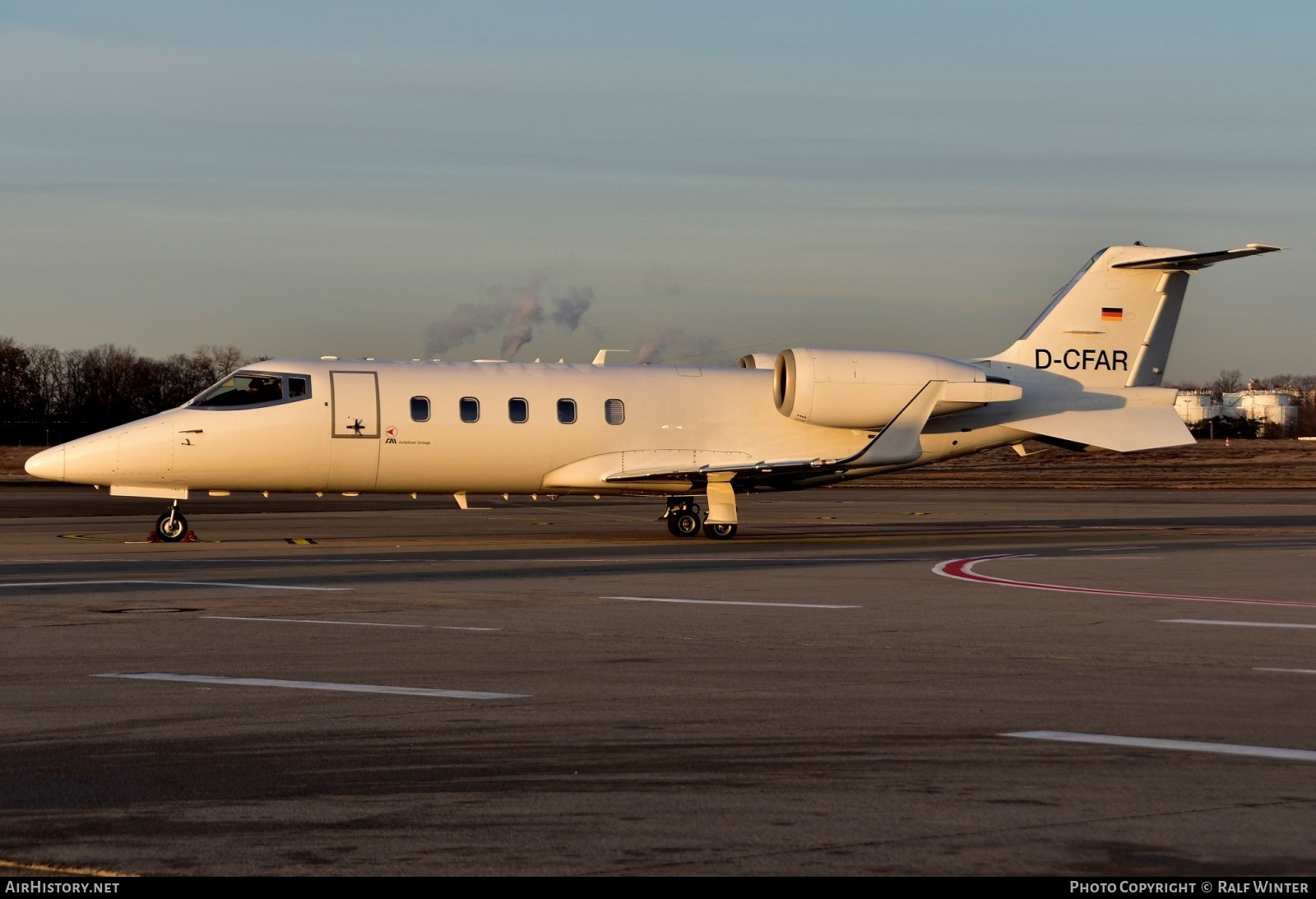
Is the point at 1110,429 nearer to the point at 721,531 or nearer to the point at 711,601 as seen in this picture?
the point at 721,531

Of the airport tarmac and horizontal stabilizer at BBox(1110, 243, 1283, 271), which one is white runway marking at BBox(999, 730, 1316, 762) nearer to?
the airport tarmac

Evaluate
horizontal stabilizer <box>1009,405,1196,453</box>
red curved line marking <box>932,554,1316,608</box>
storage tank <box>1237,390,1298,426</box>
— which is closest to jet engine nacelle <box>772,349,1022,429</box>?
horizontal stabilizer <box>1009,405,1196,453</box>

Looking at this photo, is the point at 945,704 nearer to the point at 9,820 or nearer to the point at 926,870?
the point at 926,870

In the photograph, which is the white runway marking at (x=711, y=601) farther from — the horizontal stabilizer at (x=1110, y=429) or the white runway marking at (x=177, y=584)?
the horizontal stabilizer at (x=1110, y=429)

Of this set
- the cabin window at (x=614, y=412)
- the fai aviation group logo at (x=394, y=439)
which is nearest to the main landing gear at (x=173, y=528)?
the fai aviation group logo at (x=394, y=439)

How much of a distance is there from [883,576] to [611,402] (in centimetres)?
1062

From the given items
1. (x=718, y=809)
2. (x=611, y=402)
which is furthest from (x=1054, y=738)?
(x=611, y=402)

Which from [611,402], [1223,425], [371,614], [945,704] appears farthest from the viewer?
Result: [1223,425]

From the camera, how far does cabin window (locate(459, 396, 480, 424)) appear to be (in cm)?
2853

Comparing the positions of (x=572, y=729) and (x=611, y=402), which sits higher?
(x=611, y=402)

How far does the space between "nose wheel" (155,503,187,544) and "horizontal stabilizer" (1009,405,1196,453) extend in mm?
17129

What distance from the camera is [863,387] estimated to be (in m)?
30.3

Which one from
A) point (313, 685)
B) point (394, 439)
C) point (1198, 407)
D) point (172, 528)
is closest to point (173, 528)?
point (172, 528)
